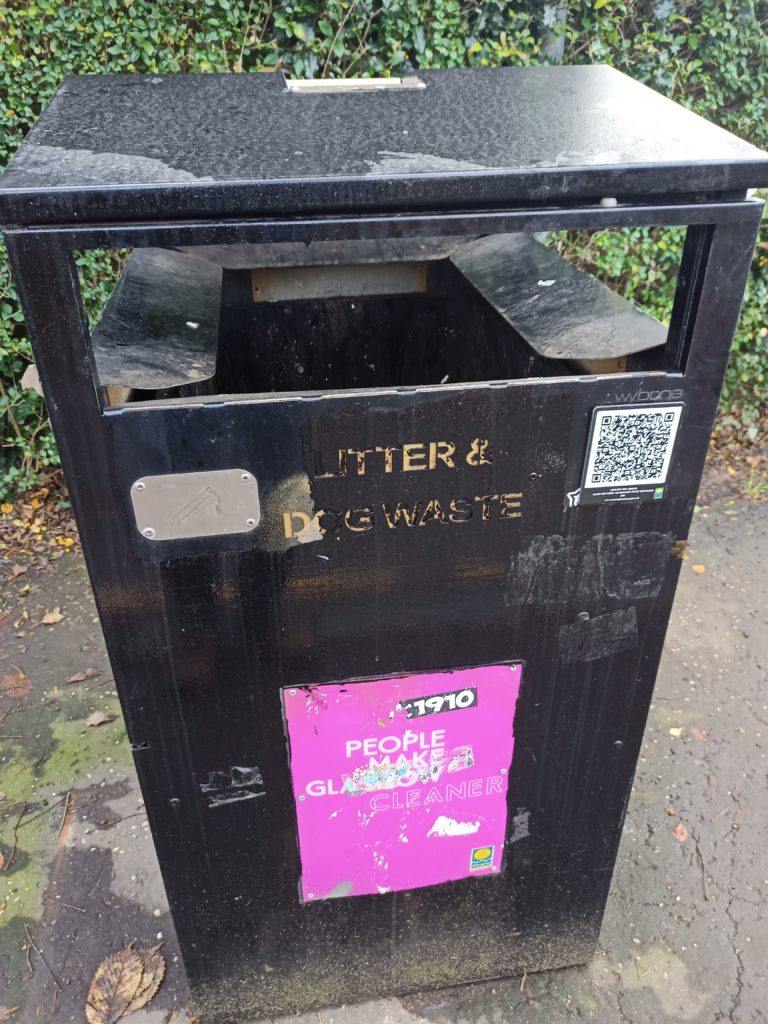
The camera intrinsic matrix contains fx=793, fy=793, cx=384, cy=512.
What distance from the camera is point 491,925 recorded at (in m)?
1.79

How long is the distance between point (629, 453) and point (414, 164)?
1.76 ft

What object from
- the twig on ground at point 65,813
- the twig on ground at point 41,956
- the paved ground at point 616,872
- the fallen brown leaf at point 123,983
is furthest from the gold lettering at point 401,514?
the twig on ground at point 65,813


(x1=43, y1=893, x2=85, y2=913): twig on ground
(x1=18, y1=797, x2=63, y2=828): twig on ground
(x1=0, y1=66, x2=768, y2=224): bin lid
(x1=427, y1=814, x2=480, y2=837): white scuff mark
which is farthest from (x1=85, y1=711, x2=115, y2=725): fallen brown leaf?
(x1=0, y1=66, x2=768, y2=224): bin lid

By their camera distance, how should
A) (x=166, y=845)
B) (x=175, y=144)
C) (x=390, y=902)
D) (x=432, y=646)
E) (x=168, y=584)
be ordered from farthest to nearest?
(x=390, y=902)
(x=166, y=845)
(x=432, y=646)
(x=168, y=584)
(x=175, y=144)

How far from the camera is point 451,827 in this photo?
1626mm

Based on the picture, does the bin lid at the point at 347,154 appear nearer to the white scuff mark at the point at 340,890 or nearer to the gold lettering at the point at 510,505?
the gold lettering at the point at 510,505

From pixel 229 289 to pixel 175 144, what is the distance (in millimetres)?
902

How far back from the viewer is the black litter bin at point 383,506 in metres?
1.05

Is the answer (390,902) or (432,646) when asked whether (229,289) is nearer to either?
(432,646)

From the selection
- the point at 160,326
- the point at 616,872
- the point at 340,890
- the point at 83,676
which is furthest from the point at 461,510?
the point at 83,676

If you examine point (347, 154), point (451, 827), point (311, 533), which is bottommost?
point (451, 827)

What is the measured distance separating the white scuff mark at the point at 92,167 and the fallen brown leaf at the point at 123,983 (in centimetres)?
178

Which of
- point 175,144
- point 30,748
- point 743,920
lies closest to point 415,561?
point 175,144

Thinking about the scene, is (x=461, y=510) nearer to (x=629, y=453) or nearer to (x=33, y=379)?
(x=629, y=453)
